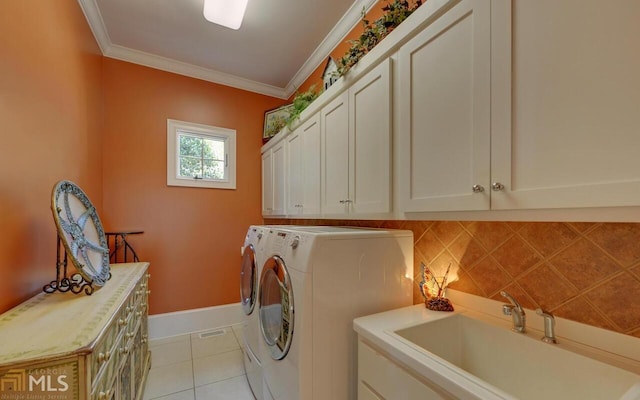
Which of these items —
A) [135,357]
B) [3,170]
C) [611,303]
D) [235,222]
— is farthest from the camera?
[235,222]

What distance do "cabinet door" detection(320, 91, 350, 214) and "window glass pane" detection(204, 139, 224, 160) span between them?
1.75m

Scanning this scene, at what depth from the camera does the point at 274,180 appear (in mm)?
2916

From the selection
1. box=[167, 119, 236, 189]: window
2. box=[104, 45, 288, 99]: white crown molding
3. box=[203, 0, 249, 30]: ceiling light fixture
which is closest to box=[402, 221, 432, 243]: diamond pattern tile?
box=[203, 0, 249, 30]: ceiling light fixture

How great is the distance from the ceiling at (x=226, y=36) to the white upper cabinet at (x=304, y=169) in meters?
0.89

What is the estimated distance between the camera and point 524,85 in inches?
31.3

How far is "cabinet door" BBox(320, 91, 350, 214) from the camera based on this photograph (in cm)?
166

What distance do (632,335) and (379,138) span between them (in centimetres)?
115

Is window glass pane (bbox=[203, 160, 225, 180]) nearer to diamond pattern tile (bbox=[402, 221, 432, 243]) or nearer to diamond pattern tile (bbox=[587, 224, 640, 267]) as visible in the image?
diamond pattern tile (bbox=[402, 221, 432, 243])

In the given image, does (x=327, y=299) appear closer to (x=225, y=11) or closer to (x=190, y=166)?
(x=225, y=11)

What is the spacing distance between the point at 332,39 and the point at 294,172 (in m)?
1.26

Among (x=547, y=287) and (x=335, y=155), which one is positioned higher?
(x=335, y=155)

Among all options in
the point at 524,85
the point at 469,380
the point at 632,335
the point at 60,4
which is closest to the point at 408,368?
the point at 469,380

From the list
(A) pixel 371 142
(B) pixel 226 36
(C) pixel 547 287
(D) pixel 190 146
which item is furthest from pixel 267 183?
(C) pixel 547 287

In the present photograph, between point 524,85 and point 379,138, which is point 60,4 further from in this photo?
point 524,85
